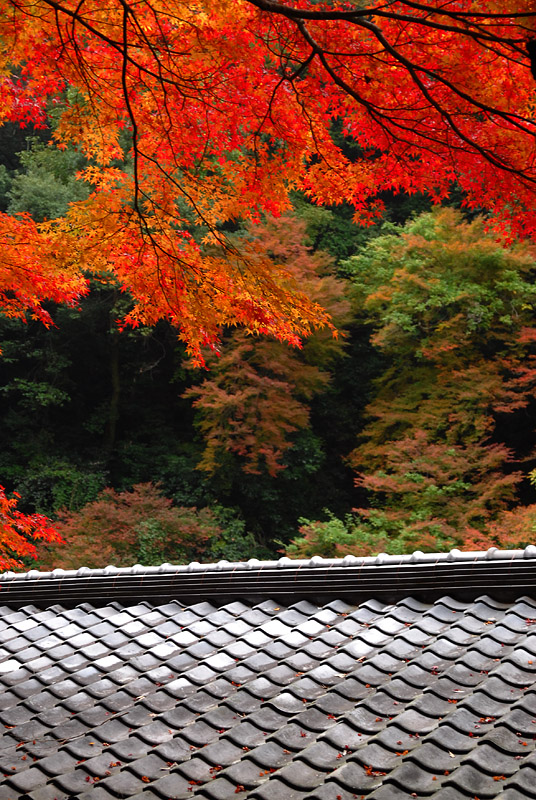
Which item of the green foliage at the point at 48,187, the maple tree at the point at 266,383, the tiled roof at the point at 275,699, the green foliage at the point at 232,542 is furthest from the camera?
the green foliage at the point at 48,187

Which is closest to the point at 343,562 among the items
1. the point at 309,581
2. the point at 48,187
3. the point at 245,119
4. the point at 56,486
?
the point at 309,581

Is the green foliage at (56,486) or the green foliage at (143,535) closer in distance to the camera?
the green foliage at (143,535)

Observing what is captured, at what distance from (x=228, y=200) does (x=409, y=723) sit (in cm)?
280

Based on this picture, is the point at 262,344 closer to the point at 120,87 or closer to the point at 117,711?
the point at 120,87

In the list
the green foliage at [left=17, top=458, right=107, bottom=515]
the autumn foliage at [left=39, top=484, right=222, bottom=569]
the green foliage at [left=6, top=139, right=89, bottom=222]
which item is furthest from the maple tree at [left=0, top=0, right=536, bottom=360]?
the green foliage at [left=17, top=458, right=107, bottom=515]

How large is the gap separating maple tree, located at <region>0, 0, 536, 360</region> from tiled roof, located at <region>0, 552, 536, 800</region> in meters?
1.55

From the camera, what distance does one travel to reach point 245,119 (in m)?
3.58

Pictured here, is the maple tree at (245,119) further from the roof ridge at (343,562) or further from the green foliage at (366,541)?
the green foliage at (366,541)

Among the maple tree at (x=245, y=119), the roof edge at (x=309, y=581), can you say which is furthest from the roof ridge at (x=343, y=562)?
the maple tree at (x=245, y=119)

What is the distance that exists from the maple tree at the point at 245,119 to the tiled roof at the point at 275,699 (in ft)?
5.10

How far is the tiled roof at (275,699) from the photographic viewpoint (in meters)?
2.31

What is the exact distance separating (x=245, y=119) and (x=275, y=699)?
279 cm

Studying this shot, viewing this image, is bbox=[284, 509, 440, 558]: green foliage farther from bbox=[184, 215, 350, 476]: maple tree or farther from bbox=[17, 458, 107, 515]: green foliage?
bbox=[17, 458, 107, 515]: green foliage

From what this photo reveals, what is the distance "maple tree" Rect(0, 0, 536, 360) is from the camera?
2930 millimetres
